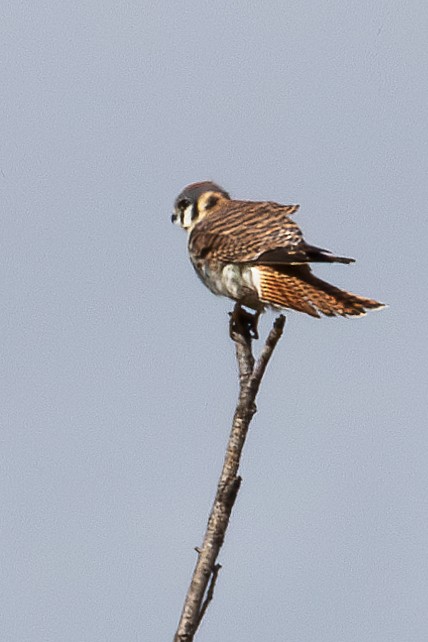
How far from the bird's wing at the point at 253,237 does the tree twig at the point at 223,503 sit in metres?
2.35

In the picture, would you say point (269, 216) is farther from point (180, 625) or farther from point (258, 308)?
point (180, 625)

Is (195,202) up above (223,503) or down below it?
above

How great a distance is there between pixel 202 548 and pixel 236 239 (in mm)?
3930

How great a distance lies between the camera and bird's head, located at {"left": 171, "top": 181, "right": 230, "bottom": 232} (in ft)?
30.1

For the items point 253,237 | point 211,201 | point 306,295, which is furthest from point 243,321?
point 211,201

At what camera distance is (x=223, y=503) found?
445 centimetres

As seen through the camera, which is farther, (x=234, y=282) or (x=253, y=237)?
(x=253, y=237)

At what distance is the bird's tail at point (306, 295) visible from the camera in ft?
21.9

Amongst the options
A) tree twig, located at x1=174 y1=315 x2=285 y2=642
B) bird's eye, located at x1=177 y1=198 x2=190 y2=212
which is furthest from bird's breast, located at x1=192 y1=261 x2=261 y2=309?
tree twig, located at x1=174 y1=315 x2=285 y2=642

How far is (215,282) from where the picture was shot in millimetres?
8141

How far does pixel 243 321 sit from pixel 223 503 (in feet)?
8.24

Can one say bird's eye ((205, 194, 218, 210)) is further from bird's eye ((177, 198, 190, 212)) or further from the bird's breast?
the bird's breast

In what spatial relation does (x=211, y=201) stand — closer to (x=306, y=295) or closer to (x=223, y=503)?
(x=306, y=295)

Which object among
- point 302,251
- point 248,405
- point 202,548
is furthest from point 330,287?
point 202,548
